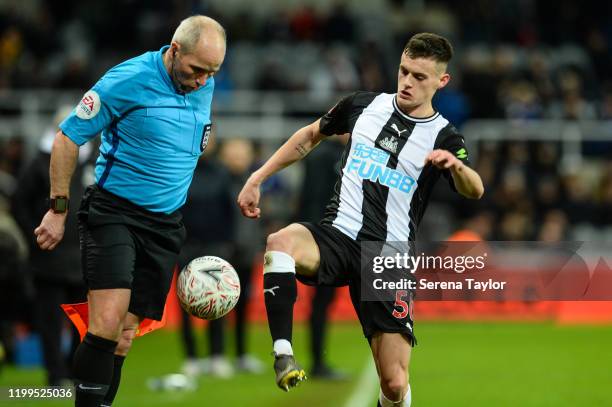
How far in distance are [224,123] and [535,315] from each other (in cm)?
617

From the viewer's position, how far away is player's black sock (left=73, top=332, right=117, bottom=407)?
21.4ft

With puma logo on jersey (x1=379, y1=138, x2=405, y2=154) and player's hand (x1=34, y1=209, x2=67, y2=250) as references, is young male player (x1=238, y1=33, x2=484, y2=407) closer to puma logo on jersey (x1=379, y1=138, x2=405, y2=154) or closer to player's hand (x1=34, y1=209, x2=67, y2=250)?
puma logo on jersey (x1=379, y1=138, x2=405, y2=154)

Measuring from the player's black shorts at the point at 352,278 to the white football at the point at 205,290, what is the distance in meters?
0.54

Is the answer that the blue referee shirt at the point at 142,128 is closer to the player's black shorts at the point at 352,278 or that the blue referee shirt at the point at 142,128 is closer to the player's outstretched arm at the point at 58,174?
the player's outstretched arm at the point at 58,174

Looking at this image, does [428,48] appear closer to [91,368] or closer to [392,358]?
[392,358]

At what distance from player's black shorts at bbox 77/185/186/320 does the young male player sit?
0.56m

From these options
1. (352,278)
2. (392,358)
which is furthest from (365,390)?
(352,278)

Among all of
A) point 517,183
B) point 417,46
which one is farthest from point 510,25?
point 417,46

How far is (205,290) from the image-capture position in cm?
701

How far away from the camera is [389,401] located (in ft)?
23.6

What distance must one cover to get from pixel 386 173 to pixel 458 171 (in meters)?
0.70

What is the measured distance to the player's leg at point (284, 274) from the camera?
255 inches

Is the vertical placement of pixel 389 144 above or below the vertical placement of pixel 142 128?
below

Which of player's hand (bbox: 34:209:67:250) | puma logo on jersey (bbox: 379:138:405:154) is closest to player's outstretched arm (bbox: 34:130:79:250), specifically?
player's hand (bbox: 34:209:67:250)
